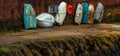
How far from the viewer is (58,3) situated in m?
18.6

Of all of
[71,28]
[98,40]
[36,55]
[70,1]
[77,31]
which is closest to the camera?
[36,55]

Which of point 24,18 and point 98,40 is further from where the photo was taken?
point 24,18

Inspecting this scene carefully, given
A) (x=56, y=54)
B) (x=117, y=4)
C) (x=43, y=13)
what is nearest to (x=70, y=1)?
(x=43, y=13)

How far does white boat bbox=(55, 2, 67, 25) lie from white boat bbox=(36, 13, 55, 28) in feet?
2.43

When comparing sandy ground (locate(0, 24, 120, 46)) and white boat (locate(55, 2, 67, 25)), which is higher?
white boat (locate(55, 2, 67, 25))

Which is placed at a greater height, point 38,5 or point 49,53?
point 38,5

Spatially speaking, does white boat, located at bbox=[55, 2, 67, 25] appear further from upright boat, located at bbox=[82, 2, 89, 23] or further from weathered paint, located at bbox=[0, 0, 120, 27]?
upright boat, located at bbox=[82, 2, 89, 23]

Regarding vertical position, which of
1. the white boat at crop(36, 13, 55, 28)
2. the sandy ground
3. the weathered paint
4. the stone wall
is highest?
the weathered paint

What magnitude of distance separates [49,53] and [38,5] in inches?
190

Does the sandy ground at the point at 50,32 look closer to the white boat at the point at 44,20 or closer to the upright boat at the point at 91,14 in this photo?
the white boat at the point at 44,20

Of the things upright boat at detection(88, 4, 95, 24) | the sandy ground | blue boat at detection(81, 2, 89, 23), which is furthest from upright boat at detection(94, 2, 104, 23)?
the sandy ground

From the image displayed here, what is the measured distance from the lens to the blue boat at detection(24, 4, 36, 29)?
659 inches

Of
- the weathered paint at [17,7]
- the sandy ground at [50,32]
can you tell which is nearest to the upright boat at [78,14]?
the sandy ground at [50,32]

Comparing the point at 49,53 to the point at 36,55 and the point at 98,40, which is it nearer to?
the point at 36,55
